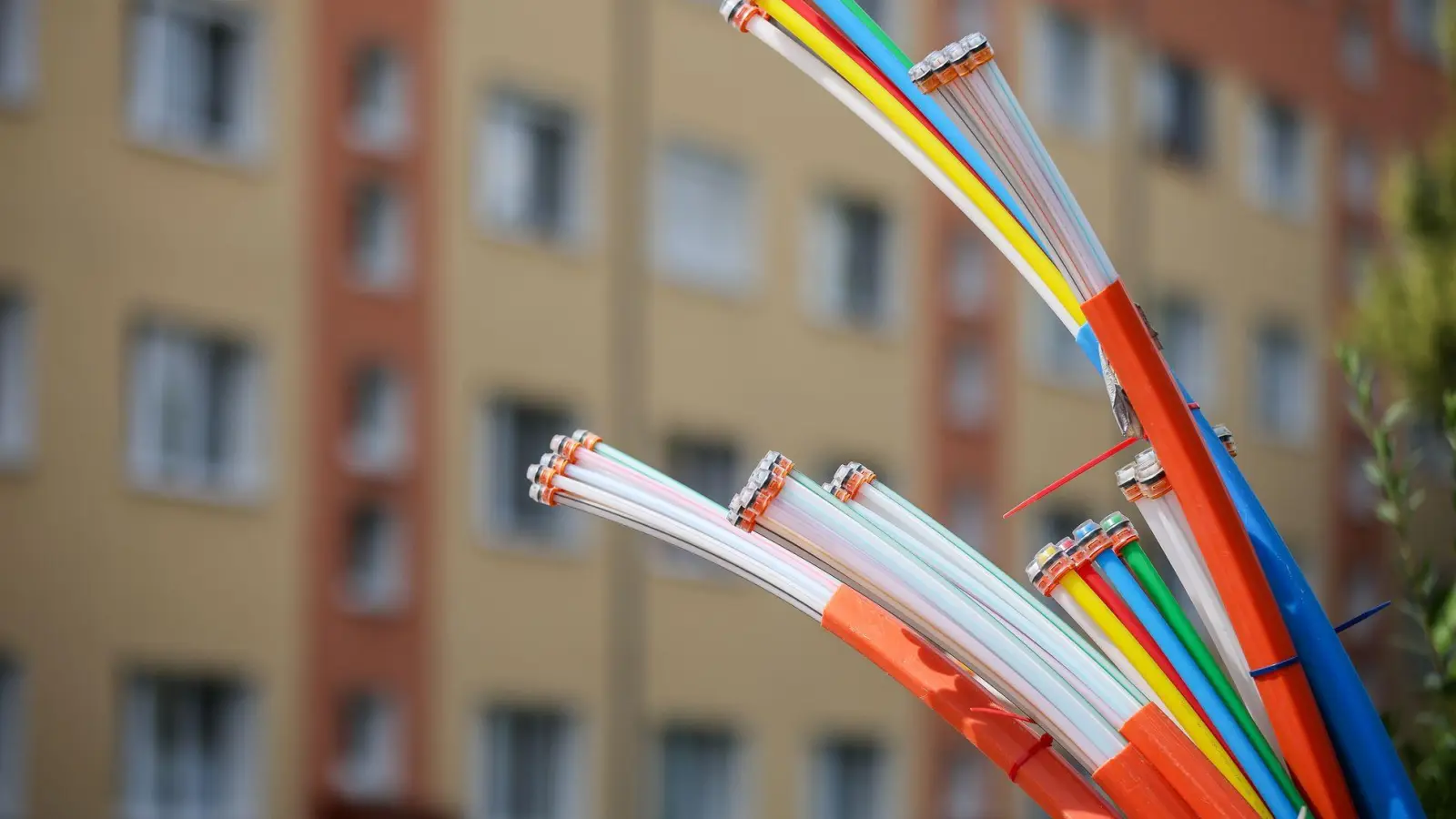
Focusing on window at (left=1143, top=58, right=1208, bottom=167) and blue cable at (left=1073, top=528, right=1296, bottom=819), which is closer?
blue cable at (left=1073, top=528, right=1296, bottom=819)

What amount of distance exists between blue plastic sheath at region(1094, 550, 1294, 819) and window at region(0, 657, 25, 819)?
18543mm

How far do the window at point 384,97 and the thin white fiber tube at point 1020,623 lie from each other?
2083 centimetres

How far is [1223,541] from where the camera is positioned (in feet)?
13.6

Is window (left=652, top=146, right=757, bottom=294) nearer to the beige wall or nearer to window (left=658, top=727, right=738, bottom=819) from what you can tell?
the beige wall

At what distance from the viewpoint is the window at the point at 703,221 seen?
2742 cm

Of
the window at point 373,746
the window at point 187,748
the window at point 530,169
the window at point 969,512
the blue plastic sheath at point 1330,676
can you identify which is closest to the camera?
the blue plastic sheath at point 1330,676

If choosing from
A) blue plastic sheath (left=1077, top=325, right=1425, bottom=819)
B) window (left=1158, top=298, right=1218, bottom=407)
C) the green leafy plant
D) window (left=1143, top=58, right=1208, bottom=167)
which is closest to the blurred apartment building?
window (left=1158, top=298, right=1218, bottom=407)

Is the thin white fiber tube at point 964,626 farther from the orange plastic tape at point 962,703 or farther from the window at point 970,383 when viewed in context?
the window at point 970,383

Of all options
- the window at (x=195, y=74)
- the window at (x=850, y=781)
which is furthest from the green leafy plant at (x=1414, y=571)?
the window at (x=850, y=781)

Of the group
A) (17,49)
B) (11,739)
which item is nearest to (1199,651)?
(11,739)

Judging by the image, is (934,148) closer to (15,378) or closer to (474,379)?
(15,378)

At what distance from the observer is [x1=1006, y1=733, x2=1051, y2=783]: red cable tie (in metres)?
4.45

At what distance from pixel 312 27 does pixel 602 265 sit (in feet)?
14.7

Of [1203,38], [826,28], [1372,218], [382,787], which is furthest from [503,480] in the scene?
[826,28]
